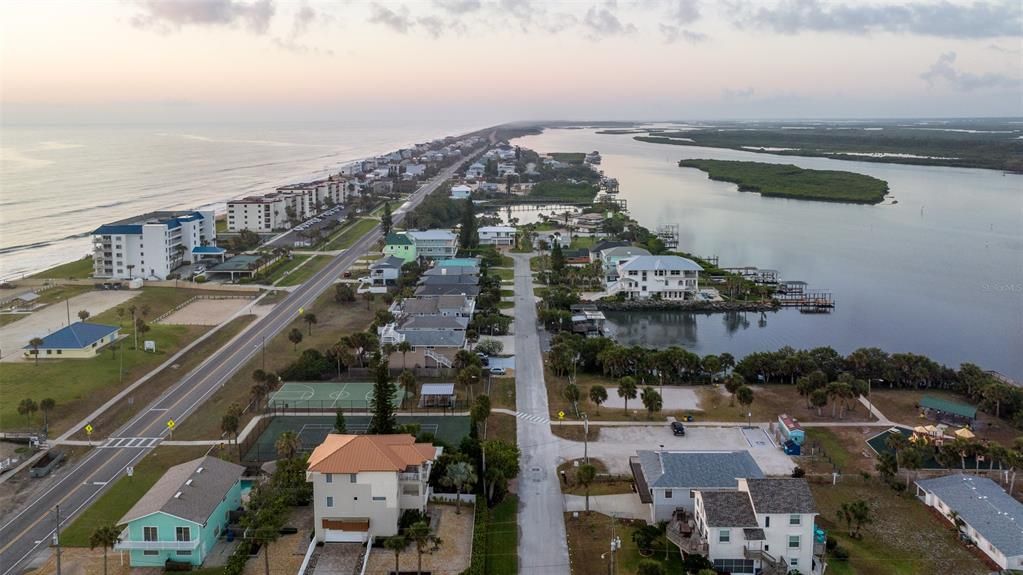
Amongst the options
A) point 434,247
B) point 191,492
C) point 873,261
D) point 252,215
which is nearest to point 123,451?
point 191,492

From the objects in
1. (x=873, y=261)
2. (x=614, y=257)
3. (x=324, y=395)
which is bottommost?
(x=324, y=395)

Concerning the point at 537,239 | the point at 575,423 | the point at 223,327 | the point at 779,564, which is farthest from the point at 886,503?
the point at 537,239

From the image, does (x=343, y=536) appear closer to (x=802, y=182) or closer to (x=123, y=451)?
(x=123, y=451)

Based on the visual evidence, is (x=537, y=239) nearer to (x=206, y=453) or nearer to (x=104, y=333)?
(x=104, y=333)

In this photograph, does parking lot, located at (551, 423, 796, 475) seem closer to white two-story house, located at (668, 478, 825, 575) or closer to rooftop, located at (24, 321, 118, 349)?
white two-story house, located at (668, 478, 825, 575)

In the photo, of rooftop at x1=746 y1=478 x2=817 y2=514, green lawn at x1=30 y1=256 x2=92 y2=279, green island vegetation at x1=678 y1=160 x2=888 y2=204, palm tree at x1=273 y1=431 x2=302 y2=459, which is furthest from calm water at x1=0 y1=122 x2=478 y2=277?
green island vegetation at x1=678 y1=160 x2=888 y2=204

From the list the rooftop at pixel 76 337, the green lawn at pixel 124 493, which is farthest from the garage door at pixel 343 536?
the rooftop at pixel 76 337
